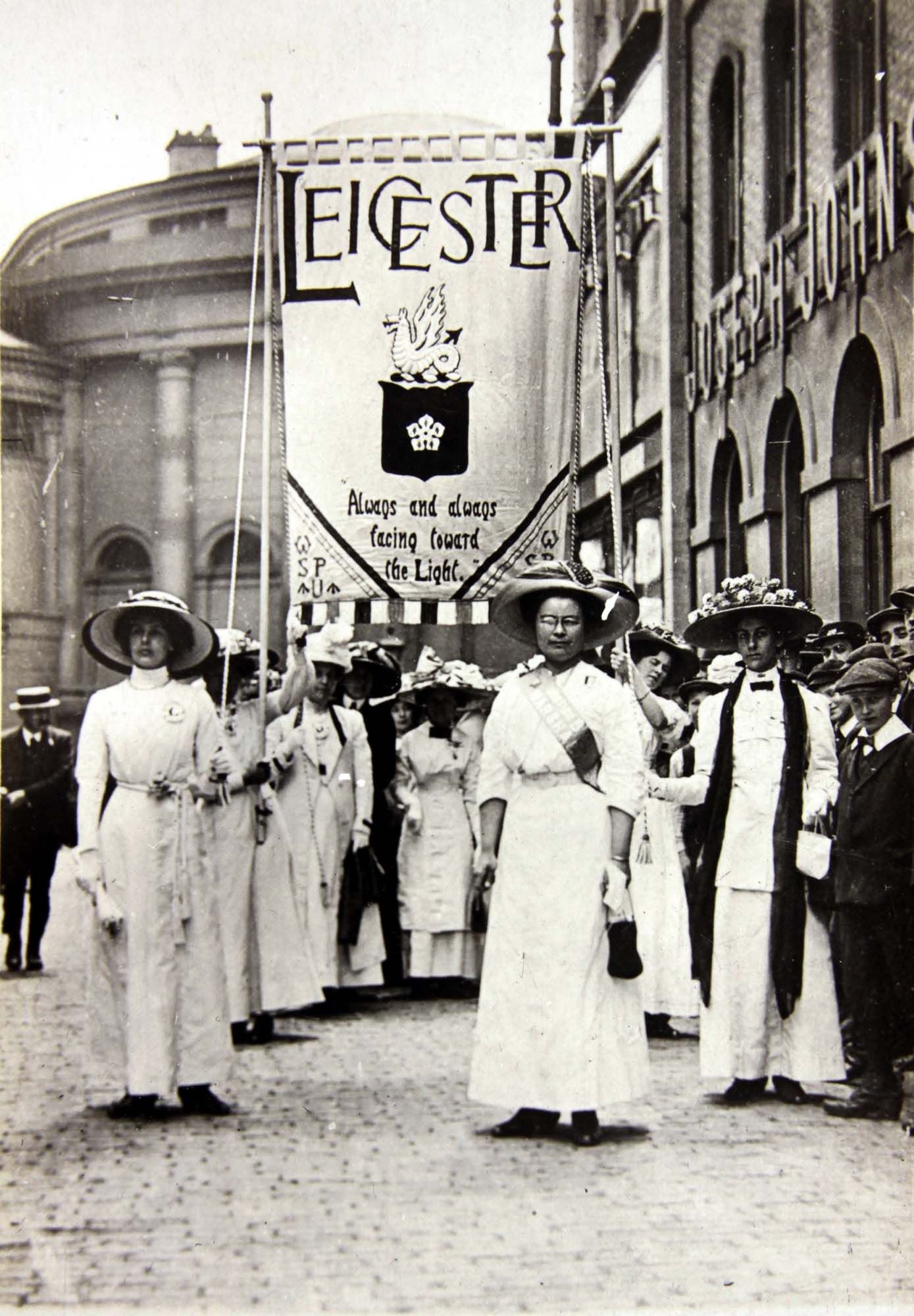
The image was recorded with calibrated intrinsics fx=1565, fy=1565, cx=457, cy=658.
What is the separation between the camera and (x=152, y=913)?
6266mm

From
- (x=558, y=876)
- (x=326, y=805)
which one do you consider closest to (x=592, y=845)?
(x=558, y=876)

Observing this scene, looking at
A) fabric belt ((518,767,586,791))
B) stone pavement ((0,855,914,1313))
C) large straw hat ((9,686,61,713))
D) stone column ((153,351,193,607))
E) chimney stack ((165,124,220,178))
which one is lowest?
stone pavement ((0,855,914,1313))

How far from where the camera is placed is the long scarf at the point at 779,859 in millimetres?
6469

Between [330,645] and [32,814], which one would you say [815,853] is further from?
[32,814]

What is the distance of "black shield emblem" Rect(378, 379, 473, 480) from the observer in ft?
26.1

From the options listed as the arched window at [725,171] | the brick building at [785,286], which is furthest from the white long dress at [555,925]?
the arched window at [725,171]

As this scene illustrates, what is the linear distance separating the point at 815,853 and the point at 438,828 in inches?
152

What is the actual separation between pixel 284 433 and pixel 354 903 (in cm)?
280

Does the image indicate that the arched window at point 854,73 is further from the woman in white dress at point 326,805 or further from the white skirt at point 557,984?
the white skirt at point 557,984

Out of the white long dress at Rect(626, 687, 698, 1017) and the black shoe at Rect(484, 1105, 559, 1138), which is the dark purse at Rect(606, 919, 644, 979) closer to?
the black shoe at Rect(484, 1105, 559, 1138)

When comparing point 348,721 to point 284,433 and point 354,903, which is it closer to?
point 354,903

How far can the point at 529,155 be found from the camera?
809 centimetres

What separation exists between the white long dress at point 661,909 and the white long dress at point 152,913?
Answer: 8.11 ft

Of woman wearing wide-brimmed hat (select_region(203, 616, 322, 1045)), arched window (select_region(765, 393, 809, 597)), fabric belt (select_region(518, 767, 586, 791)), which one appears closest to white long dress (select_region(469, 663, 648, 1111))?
fabric belt (select_region(518, 767, 586, 791))
